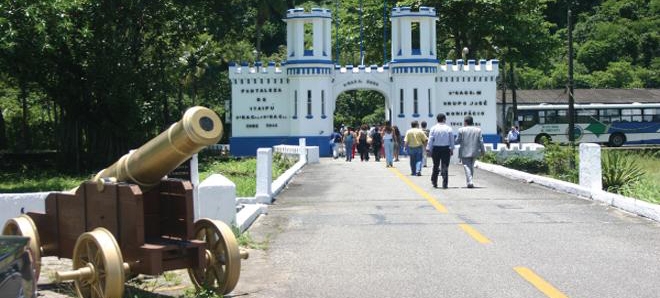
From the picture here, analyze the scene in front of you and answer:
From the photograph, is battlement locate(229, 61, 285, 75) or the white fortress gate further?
battlement locate(229, 61, 285, 75)

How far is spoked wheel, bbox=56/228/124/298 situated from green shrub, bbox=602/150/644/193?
12692 millimetres

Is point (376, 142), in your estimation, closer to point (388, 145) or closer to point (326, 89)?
point (388, 145)

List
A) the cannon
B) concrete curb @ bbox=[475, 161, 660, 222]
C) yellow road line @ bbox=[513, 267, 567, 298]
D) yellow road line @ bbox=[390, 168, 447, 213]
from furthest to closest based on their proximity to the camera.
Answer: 1. yellow road line @ bbox=[390, 168, 447, 213]
2. concrete curb @ bbox=[475, 161, 660, 222]
3. yellow road line @ bbox=[513, 267, 567, 298]
4. the cannon

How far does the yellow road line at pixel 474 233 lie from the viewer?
1071 cm

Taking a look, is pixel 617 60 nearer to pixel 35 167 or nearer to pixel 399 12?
pixel 399 12

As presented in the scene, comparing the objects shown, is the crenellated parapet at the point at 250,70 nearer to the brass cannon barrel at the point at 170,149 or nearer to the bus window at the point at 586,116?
the bus window at the point at 586,116

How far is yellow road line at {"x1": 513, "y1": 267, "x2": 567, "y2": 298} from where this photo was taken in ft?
24.7

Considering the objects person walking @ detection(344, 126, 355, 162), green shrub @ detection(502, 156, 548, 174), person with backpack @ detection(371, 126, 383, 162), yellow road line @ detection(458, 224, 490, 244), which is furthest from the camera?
person walking @ detection(344, 126, 355, 162)

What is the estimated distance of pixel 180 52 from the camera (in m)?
39.8

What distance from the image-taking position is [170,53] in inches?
1462

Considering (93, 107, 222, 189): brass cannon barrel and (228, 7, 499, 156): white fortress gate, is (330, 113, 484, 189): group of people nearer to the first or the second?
(228, 7, 499, 156): white fortress gate

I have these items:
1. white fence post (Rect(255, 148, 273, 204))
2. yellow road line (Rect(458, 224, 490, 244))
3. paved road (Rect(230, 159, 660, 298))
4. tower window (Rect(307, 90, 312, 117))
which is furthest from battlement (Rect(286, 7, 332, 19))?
yellow road line (Rect(458, 224, 490, 244))

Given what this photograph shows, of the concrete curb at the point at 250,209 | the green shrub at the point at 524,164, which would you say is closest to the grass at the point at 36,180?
the concrete curb at the point at 250,209

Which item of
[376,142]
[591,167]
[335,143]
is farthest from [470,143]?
[335,143]
